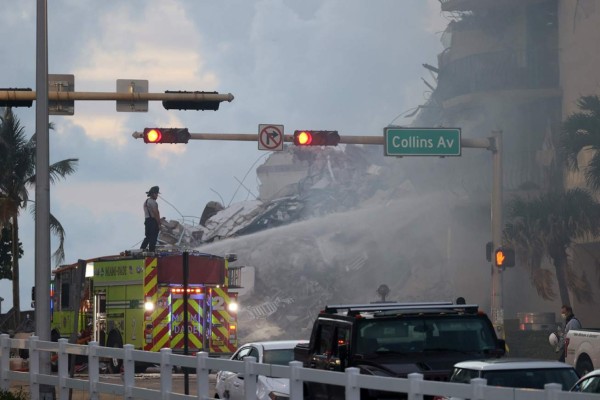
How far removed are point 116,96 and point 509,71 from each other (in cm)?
4873

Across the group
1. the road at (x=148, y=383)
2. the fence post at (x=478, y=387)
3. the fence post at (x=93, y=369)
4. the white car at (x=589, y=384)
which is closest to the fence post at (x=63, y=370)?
the fence post at (x=93, y=369)

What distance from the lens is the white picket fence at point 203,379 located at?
11.0 m

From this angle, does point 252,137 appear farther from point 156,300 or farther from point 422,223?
point 422,223

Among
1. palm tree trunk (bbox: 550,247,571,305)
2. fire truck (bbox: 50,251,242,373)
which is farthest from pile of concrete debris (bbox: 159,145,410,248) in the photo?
fire truck (bbox: 50,251,242,373)

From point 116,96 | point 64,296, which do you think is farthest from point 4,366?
point 64,296

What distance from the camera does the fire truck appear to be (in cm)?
3114

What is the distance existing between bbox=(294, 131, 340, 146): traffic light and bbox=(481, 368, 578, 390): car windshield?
17.3 m

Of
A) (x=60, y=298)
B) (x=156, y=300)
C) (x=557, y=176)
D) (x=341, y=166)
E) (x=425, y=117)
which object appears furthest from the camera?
(x=341, y=166)

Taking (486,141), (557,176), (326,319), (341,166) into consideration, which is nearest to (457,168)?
(557,176)

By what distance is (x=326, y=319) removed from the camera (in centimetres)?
1791

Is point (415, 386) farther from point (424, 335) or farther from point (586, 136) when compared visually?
point (586, 136)

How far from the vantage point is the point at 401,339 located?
17219mm

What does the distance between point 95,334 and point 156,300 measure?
2.66m

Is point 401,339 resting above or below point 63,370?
above
